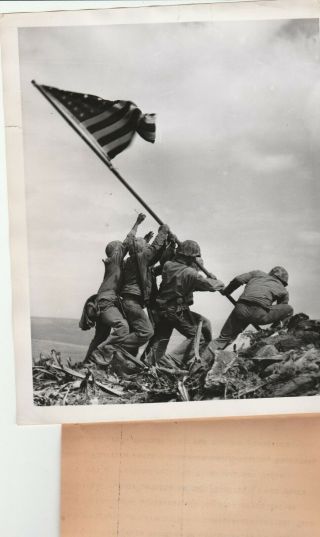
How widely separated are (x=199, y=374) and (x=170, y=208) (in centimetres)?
Answer: 19

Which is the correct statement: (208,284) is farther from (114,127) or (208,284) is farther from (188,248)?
(114,127)

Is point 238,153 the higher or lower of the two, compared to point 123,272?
higher

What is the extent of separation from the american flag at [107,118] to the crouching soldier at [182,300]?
0.14 meters

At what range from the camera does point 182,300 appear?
75cm

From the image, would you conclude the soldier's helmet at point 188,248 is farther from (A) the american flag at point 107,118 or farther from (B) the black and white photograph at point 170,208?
(A) the american flag at point 107,118

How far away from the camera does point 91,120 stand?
29.2 inches

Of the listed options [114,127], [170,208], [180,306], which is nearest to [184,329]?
[180,306]

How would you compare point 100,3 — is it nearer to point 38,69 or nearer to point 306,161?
point 38,69

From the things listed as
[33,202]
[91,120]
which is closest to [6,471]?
[33,202]

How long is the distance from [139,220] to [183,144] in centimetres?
10

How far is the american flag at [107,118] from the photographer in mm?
738

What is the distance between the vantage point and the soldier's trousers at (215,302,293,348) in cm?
76

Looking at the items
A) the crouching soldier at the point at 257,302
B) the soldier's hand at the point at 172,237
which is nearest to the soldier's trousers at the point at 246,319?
the crouching soldier at the point at 257,302

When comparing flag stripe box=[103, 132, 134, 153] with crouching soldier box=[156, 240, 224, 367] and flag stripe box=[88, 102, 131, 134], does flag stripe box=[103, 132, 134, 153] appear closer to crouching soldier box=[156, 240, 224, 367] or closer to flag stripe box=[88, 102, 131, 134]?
flag stripe box=[88, 102, 131, 134]
